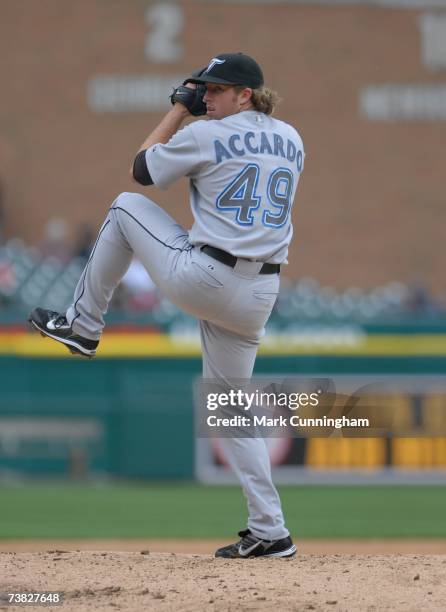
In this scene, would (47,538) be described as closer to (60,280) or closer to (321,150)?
(60,280)

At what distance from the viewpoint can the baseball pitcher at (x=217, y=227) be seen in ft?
16.2

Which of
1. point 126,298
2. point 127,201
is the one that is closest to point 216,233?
point 127,201

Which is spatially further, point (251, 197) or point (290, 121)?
point (290, 121)

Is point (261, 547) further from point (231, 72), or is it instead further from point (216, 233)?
point (231, 72)

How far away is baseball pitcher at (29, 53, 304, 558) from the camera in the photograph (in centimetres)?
493

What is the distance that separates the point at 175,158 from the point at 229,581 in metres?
1.72

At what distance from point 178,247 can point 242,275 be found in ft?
0.97

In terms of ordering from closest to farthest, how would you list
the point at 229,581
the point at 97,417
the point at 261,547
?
the point at 229,581 < the point at 261,547 < the point at 97,417

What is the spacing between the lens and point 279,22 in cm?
2334

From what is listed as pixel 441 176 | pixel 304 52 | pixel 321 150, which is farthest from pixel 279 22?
pixel 441 176

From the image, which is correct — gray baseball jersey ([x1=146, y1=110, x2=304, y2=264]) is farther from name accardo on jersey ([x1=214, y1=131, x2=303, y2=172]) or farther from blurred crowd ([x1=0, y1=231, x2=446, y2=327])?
blurred crowd ([x1=0, y1=231, x2=446, y2=327])

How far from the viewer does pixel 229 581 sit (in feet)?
16.1

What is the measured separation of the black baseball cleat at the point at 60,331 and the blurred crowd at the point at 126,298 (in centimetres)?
801

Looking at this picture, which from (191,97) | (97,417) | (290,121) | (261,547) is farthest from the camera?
(290,121)
